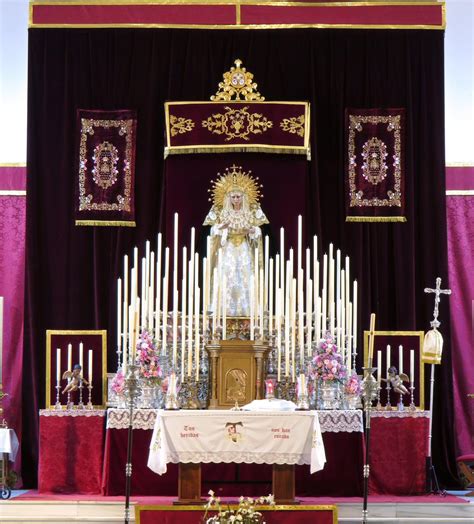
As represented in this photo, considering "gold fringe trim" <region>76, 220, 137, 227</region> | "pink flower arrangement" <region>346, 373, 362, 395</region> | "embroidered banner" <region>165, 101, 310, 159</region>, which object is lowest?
"pink flower arrangement" <region>346, 373, 362, 395</region>

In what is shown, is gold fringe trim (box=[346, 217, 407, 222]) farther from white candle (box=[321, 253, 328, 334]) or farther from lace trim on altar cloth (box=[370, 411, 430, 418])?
lace trim on altar cloth (box=[370, 411, 430, 418])

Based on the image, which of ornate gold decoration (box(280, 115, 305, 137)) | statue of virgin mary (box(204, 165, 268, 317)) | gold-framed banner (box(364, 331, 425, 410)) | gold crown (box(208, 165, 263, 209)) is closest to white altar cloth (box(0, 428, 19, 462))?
statue of virgin mary (box(204, 165, 268, 317))

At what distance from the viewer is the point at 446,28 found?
1352 centimetres

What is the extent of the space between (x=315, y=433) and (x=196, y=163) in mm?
4032

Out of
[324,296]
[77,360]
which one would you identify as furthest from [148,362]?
[324,296]

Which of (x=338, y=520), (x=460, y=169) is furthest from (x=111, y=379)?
(x=460, y=169)

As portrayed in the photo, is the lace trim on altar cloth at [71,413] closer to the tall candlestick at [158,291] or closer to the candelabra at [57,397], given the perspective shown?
the candelabra at [57,397]

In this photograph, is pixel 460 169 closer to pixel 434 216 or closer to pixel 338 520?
pixel 434 216

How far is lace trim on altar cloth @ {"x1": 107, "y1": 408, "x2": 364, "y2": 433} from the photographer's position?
1086cm

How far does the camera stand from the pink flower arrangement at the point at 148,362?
11.2 m

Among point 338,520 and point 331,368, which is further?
point 331,368

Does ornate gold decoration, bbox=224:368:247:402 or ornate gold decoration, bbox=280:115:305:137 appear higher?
ornate gold decoration, bbox=280:115:305:137

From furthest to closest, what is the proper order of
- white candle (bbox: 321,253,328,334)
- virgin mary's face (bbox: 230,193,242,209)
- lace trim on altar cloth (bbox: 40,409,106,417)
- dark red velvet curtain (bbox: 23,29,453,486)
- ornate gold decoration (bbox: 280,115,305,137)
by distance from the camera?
dark red velvet curtain (bbox: 23,29,453,486), ornate gold decoration (bbox: 280,115,305,137), virgin mary's face (bbox: 230,193,242,209), white candle (bbox: 321,253,328,334), lace trim on altar cloth (bbox: 40,409,106,417)

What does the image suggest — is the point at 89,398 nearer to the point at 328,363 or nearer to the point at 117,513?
the point at 117,513
